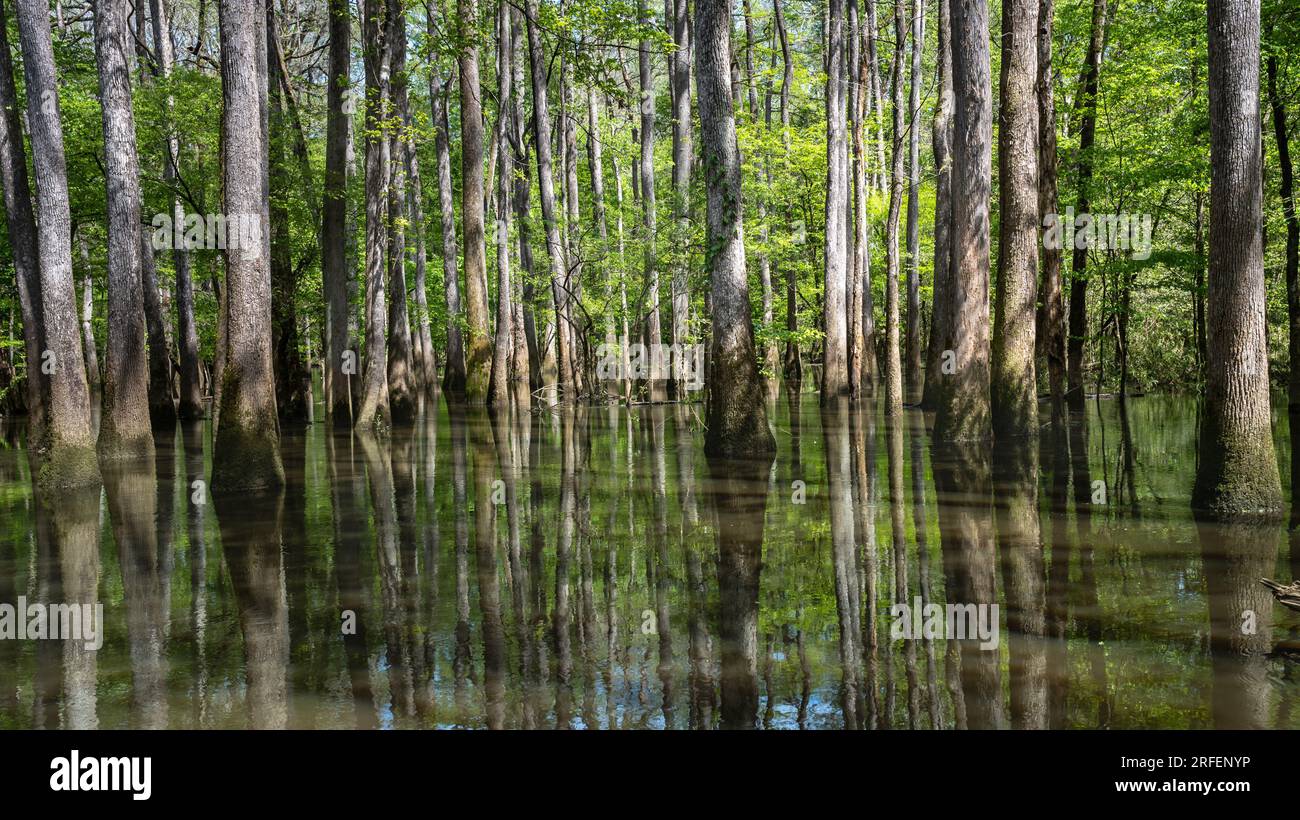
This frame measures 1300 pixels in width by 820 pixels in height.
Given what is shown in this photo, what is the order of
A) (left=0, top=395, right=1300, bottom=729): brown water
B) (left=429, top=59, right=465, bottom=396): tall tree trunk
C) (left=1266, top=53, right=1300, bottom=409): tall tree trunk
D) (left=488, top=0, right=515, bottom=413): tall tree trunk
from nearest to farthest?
(left=0, top=395, right=1300, bottom=729): brown water
(left=1266, top=53, right=1300, bottom=409): tall tree trunk
(left=488, top=0, right=515, bottom=413): tall tree trunk
(left=429, top=59, right=465, bottom=396): tall tree trunk

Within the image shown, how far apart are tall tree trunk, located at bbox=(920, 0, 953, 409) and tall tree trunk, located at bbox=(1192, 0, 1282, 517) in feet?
33.7

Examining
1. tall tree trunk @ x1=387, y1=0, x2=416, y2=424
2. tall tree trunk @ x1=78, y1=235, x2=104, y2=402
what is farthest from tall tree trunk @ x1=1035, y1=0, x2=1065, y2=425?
tall tree trunk @ x1=78, y1=235, x2=104, y2=402

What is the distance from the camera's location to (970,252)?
14.6 metres

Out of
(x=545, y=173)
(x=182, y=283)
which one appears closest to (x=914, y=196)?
(x=545, y=173)

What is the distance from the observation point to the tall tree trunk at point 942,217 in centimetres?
2033

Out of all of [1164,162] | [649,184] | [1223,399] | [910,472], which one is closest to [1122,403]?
[1164,162]

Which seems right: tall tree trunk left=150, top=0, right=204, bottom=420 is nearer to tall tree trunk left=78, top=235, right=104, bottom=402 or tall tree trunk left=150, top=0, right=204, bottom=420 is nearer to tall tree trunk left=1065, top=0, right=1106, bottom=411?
tall tree trunk left=78, top=235, right=104, bottom=402

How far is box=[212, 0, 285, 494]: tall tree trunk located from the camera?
11469mm

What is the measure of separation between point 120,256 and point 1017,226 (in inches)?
525

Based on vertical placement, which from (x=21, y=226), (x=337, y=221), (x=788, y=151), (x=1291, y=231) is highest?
(x=788, y=151)

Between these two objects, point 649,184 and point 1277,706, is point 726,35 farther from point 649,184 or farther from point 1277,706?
point 649,184

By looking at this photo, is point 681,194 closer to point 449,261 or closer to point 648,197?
point 648,197

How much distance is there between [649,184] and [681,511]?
17750mm

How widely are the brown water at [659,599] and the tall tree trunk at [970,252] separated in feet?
6.06
